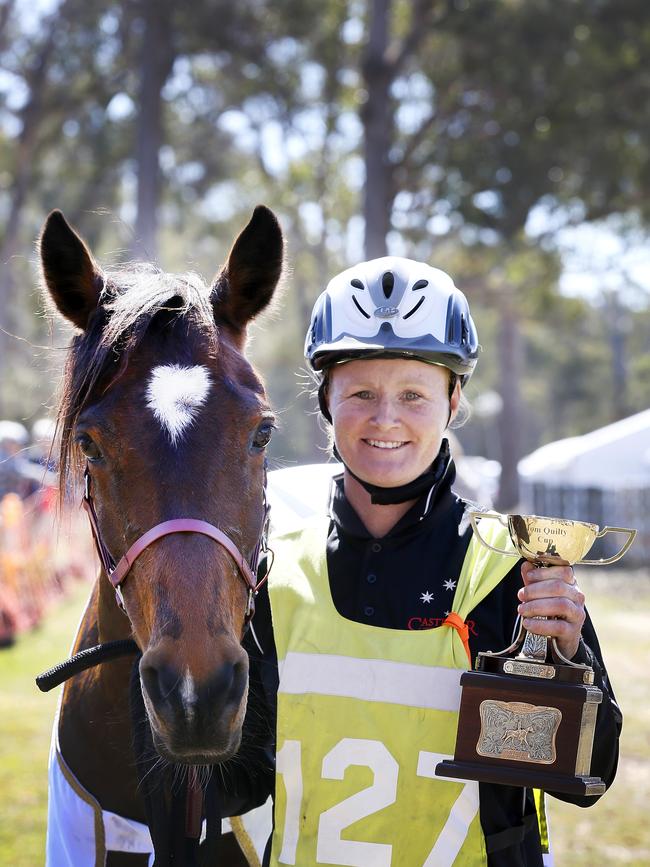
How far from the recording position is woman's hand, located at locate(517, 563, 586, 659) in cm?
186

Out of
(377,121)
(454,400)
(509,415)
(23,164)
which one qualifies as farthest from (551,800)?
(23,164)

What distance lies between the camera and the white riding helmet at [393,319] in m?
2.48

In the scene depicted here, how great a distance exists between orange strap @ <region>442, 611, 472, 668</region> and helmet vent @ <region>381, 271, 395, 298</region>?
1017 millimetres

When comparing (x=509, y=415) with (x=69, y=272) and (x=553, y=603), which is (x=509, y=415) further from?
(x=553, y=603)

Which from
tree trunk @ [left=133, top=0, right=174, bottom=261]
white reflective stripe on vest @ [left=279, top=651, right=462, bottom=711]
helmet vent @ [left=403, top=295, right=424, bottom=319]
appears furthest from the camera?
tree trunk @ [left=133, top=0, right=174, bottom=261]

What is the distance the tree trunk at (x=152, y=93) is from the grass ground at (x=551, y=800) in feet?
23.2

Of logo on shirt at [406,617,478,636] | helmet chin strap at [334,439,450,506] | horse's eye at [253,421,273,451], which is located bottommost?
logo on shirt at [406,617,478,636]

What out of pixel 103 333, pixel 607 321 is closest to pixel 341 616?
pixel 103 333

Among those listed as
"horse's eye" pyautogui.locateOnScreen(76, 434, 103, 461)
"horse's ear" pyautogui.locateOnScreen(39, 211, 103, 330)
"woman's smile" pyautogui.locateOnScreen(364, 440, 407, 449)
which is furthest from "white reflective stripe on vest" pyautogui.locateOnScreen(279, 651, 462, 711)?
"horse's ear" pyautogui.locateOnScreen(39, 211, 103, 330)

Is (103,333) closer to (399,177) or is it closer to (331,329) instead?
(331,329)

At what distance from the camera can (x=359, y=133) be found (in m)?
20.7

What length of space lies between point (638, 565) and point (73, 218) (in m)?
14.5

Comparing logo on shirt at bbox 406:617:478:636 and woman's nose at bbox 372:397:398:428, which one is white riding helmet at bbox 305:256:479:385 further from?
logo on shirt at bbox 406:617:478:636

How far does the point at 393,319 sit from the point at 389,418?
1.13ft
